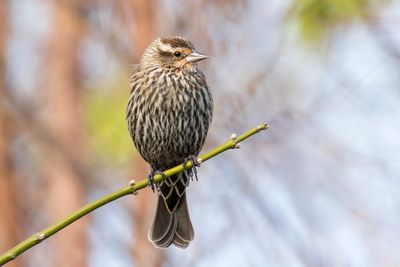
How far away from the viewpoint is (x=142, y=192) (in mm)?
7793

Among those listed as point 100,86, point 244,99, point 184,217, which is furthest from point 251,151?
point 100,86

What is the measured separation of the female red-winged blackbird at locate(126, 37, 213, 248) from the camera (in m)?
5.12

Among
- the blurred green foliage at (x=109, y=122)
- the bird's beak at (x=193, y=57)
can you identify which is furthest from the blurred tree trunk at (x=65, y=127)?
the bird's beak at (x=193, y=57)

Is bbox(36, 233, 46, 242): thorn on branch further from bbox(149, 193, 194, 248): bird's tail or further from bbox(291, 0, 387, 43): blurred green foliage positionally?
bbox(291, 0, 387, 43): blurred green foliage

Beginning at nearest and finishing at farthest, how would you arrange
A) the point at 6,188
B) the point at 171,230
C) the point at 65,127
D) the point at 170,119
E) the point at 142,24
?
1. the point at 170,119
2. the point at 171,230
3. the point at 142,24
4. the point at 6,188
5. the point at 65,127

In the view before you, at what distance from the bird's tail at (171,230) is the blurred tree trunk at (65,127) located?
12.6 ft

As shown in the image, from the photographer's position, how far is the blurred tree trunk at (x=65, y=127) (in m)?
9.13

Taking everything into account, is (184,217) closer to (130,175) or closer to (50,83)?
(130,175)

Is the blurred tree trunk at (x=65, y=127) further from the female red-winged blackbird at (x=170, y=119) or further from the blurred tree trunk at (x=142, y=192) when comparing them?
the female red-winged blackbird at (x=170, y=119)

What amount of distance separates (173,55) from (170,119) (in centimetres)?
49

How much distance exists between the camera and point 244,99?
5793mm

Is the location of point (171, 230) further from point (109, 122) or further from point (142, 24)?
point (142, 24)

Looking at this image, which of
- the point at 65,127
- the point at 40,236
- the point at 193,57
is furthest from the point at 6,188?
the point at 40,236

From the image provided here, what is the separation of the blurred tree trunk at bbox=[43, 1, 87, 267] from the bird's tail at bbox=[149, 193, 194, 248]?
3840 millimetres
